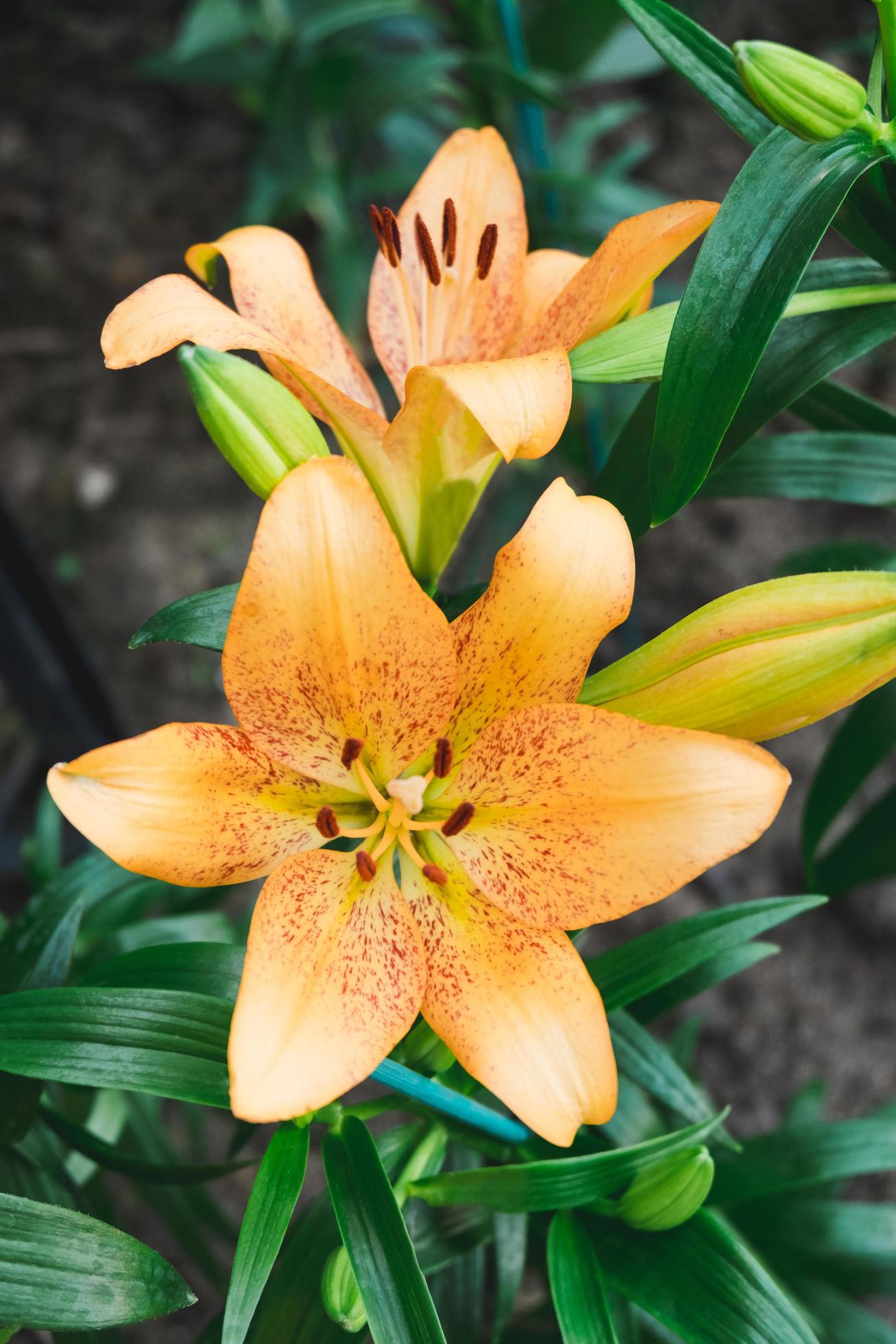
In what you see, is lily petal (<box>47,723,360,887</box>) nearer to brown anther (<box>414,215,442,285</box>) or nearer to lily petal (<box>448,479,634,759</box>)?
lily petal (<box>448,479,634,759</box>)

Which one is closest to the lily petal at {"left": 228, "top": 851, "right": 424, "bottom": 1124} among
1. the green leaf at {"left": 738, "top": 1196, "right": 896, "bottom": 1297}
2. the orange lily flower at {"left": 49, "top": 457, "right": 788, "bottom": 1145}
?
the orange lily flower at {"left": 49, "top": 457, "right": 788, "bottom": 1145}

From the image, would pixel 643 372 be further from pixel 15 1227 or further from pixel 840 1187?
pixel 840 1187

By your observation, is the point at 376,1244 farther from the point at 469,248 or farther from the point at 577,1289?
the point at 469,248

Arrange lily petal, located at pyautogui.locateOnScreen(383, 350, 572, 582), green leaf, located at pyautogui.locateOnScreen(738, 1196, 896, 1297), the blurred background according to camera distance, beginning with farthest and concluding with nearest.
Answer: the blurred background
green leaf, located at pyautogui.locateOnScreen(738, 1196, 896, 1297)
lily petal, located at pyautogui.locateOnScreen(383, 350, 572, 582)

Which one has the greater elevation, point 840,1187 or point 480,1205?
point 480,1205

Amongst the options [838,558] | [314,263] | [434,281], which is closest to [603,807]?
[434,281]

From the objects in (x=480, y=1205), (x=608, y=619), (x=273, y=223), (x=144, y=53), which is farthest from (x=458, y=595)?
(x=144, y=53)
